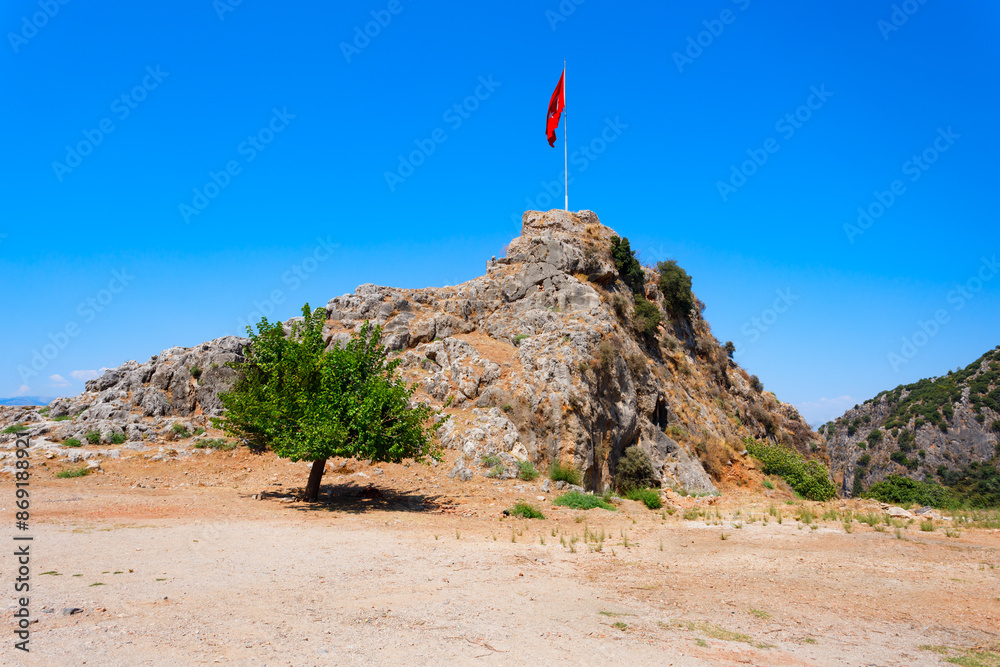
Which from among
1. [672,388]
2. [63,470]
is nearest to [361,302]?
[63,470]

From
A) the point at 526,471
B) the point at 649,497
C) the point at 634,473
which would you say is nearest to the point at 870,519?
the point at 649,497

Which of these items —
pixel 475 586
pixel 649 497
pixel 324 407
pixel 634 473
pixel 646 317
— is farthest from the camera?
pixel 646 317

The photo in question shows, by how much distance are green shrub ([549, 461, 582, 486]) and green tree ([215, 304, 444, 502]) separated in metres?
6.16

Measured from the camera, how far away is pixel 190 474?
2184 cm

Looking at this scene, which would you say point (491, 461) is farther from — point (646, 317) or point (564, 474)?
point (646, 317)

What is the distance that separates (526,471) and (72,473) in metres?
17.5

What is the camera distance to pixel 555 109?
35.5 meters

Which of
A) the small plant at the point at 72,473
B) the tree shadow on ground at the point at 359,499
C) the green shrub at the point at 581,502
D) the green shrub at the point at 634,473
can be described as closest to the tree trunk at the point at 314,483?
the tree shadow on ground at the point at 359,499

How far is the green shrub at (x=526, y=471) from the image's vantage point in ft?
70.5

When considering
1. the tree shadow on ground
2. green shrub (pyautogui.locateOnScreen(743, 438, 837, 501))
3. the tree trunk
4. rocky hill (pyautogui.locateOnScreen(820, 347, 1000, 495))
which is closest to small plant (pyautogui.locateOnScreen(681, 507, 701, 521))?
the tree shadow on ground

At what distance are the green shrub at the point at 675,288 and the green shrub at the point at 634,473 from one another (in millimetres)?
18141

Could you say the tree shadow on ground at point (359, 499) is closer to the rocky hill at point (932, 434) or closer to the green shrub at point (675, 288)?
the green shrub at point (675, 288)

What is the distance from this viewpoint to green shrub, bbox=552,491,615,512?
18.9 m

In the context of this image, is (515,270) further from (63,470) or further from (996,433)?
(996,433)
